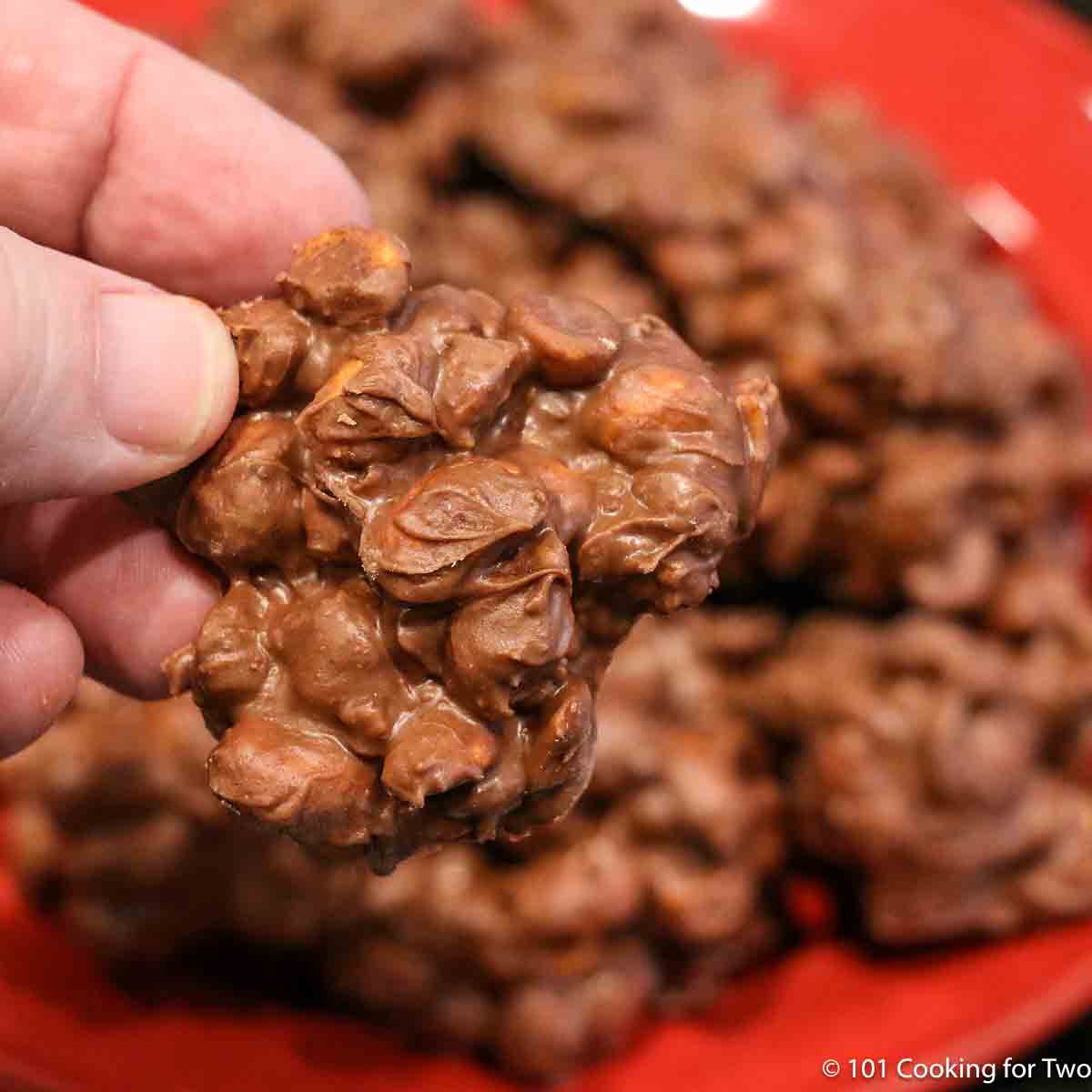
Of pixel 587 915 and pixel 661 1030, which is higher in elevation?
pixel 587 915

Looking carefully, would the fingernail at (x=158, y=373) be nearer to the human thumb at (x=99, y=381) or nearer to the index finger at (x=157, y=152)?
the human thumb at (x=99, y=381)

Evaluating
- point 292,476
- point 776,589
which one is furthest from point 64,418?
point 776,589

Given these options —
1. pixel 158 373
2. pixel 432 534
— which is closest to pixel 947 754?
pixel 432 534

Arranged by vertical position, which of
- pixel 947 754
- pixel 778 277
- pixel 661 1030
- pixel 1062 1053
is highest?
pixel 778 277

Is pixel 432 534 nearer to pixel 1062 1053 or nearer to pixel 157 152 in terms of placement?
pixel 157 152

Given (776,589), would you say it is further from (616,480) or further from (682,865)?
(616,480)

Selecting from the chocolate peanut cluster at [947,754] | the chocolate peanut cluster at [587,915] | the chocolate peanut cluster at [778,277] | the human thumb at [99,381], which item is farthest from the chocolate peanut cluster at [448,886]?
the human thumb at [99,381]

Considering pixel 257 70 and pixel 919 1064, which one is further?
pixel 257 70

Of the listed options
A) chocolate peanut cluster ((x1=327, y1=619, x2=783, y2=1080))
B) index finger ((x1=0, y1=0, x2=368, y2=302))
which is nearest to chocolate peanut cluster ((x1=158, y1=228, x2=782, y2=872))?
index finger ((x1=0, y1=0, x2=368, y2=302))
